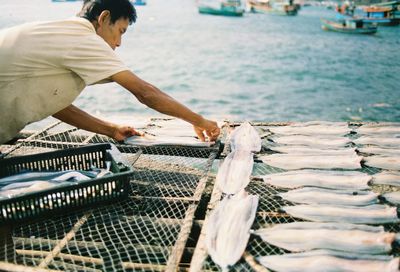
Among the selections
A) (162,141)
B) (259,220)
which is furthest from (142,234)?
(162,141)

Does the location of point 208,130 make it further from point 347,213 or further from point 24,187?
point 24,187

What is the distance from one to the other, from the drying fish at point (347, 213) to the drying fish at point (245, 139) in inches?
53.2

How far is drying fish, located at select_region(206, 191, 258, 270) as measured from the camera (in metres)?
2.57

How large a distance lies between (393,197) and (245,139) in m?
1.91

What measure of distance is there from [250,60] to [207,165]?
27215 mm

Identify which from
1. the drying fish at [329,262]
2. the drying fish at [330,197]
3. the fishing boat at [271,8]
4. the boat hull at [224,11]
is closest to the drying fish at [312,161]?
the drying fish at [330,197]

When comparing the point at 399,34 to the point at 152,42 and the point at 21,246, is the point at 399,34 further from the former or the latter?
the point at 21,246

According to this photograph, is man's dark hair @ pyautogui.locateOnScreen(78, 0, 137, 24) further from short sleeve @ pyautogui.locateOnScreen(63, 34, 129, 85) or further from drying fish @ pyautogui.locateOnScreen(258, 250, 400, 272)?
drying fish @ pyautogui.locateOnScreen(258, 250, 400, 272)

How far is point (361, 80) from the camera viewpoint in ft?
75.7

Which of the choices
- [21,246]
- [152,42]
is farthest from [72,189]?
[152,42]

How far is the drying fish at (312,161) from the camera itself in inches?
163

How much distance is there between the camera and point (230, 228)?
2830mm

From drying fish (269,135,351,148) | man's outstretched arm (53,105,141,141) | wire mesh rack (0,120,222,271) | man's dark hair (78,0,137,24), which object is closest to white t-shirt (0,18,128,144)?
man's dark hair (78,0,137,24)

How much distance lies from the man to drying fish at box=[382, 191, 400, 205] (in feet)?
7.51
